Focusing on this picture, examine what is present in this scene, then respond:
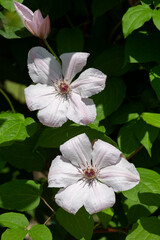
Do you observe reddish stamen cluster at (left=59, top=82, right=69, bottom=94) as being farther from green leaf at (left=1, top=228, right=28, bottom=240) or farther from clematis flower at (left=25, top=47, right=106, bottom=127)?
green leaf at (left=1, top=228, right=28, bottom=240)

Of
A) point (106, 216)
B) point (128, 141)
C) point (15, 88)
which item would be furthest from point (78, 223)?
point (15, 88)

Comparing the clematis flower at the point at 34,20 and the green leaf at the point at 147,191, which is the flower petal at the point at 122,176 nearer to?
the green leaf at the point at 147,191

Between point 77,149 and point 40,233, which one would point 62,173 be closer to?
point 77,149

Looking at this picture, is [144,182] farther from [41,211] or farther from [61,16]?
[61,16]

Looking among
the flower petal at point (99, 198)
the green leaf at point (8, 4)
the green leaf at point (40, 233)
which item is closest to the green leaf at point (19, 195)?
the green leaf at point (40, 233)

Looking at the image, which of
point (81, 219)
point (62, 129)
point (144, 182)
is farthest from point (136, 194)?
point (62, 129)
